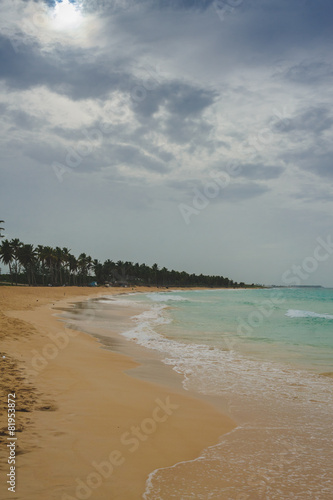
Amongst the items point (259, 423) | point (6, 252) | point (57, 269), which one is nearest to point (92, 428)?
point (259, 423)

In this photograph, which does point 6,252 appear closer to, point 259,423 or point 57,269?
point 57,269

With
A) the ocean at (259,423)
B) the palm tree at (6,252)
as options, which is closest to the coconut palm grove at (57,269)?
the palm tree at (6,252)

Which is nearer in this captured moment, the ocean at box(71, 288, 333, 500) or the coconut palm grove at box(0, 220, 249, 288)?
the ocean at box(71, 288, 333, 500)

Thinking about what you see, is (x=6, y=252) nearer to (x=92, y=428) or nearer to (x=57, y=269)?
(x=57, y=269)

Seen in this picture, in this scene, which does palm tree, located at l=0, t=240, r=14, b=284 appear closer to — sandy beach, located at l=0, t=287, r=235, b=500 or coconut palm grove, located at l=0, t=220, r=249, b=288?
coconut palm grove, located at l=0, t=220, r=249, b=288

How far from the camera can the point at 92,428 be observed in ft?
17.6

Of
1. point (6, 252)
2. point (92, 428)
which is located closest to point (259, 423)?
point (92, 428)

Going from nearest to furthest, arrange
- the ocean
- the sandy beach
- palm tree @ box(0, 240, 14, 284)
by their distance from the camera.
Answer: the sandy beach → the ocean → palm tree @ box(0, 240, 14, 284)

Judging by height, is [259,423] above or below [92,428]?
below

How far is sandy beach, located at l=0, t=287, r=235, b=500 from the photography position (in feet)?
12.9

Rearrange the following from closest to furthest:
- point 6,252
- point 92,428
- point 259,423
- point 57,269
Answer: point 92,428 < point 259,423 < point 6,252 < point 57,269

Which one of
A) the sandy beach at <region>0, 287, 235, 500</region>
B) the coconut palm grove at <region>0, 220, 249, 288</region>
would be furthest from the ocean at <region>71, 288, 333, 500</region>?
the coconut palm grove at <region>0, 220, 249, 288</region>

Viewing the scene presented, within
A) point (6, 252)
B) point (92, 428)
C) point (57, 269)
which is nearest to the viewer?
point (92, 428)

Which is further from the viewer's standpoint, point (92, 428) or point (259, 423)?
point (259, 423)
